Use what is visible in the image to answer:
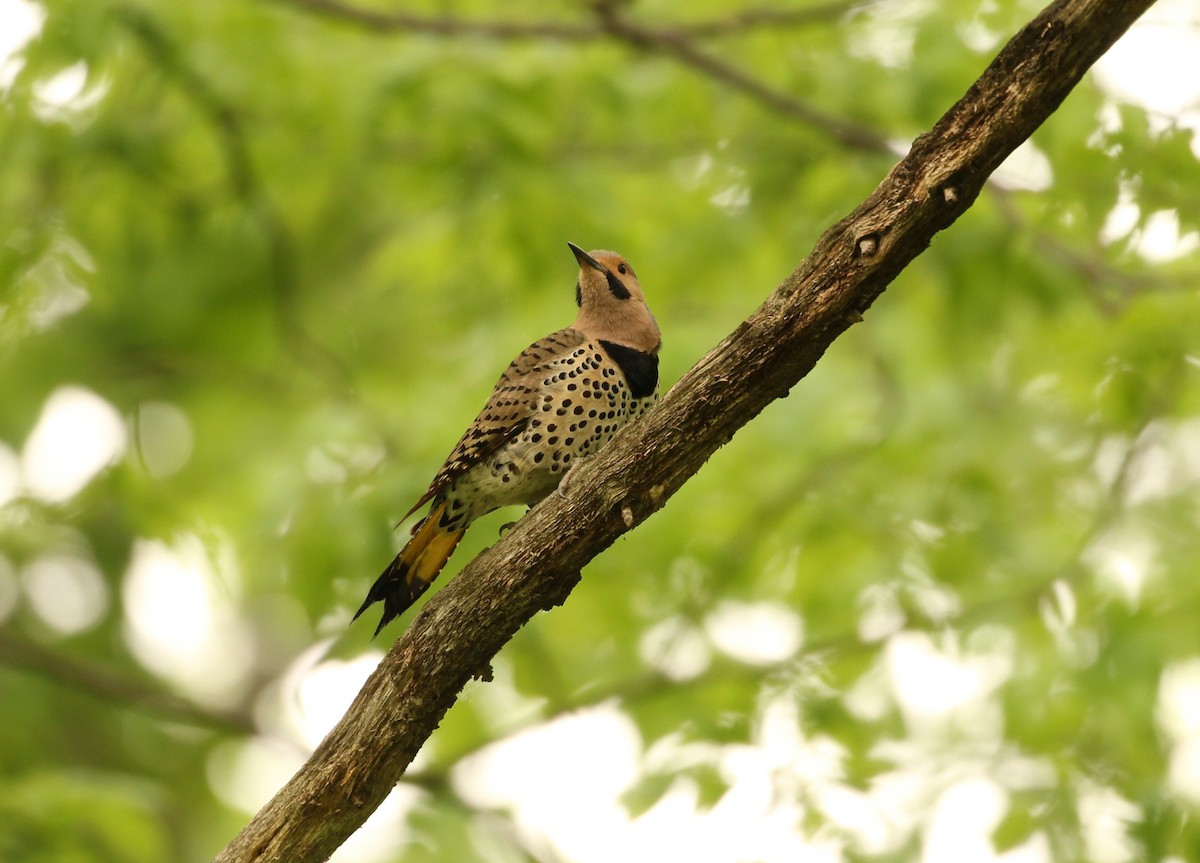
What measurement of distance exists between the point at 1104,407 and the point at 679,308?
307cm

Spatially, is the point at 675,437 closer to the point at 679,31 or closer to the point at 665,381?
the point at 665,381

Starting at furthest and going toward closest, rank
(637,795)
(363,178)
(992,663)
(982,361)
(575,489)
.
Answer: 1. (363,178)
2. (982,361)
3. (992,663)
4. (637,795)
5. (575,489)

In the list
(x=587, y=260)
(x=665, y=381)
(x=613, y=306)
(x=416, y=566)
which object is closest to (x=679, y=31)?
(x=665, y=381)

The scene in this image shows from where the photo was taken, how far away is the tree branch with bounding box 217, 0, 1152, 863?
3.43 metres

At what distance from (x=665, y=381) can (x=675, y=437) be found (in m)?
4.09

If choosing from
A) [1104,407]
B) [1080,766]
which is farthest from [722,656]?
[1104,407]

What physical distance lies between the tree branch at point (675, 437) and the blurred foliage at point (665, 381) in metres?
2.88

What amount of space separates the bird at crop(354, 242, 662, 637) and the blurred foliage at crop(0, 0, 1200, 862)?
184 centimetres

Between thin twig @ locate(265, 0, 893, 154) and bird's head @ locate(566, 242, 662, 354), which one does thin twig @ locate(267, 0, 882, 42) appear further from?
bird's head @ locate(566, 242, 662, 354)

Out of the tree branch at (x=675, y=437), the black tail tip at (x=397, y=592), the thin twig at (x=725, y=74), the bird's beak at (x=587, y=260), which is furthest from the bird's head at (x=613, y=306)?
the thin twig at (x=725, y=74)

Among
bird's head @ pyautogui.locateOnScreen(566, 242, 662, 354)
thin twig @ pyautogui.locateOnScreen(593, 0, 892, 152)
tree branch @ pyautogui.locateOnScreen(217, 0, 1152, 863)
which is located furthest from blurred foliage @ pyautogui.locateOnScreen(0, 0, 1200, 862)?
tree branch @ pyautogui.locateOnScreen(217, 0, 1152, 863)

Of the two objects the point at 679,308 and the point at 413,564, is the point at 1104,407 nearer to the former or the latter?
the point at 679,308

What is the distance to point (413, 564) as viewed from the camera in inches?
200

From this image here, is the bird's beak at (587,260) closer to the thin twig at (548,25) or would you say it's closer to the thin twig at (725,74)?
the thin twig at (725,74)
